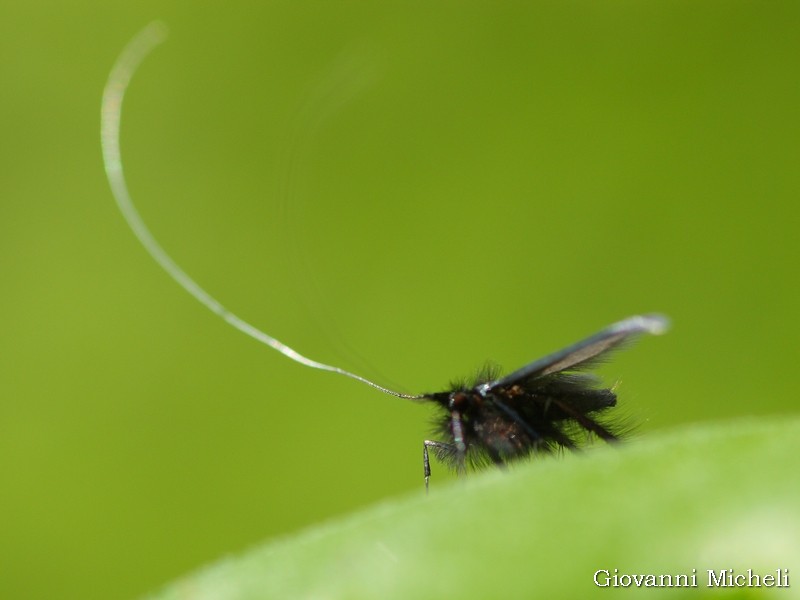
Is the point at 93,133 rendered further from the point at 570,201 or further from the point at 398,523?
the point at 398,523

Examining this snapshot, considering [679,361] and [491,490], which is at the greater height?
[679,361]

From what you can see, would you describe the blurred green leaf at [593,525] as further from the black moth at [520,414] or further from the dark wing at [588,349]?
the black moth at [520,414]

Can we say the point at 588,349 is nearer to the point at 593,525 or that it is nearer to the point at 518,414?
the point at 518,414

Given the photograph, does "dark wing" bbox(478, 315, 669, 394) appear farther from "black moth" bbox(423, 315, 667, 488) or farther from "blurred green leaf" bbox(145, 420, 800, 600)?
"blurred green leaf" bbox(145, 420, 800, 600)

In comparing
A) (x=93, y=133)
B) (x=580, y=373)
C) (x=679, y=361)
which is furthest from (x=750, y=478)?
(x=93, y=133)

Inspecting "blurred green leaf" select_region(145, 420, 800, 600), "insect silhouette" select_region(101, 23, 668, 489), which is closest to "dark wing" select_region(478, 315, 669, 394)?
"insect silhouette" select_region(101, 23, 668, 489)

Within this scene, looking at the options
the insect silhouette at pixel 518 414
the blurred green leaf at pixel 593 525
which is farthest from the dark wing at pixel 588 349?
the blurred green leaf at pixel 593 525
